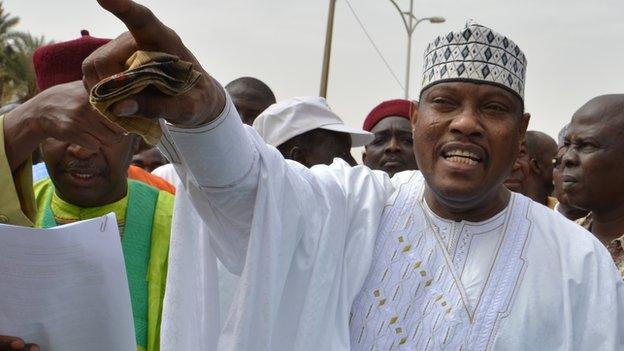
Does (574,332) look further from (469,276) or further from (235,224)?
(235,224)

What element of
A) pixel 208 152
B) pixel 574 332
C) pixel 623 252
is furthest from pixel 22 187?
pixel 623 252

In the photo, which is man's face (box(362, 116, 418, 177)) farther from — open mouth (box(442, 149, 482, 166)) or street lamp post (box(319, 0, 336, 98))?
street lamp post (box(319, 0, 336, 98))

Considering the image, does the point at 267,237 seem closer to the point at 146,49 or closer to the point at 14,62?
the point at 146,49

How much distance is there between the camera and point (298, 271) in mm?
2789

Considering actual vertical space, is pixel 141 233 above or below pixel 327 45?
above

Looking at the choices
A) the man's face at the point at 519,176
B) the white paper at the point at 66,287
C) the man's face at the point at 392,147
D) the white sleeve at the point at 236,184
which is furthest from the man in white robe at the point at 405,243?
the man's face at the point at 519,176

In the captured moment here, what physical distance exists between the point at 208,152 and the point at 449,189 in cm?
95

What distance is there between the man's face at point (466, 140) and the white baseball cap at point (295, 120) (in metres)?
2.03

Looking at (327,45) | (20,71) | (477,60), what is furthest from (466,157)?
(20,71)

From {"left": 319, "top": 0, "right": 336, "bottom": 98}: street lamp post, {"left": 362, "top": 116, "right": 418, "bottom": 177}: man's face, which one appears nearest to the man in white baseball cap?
{"left": 362, "top": 116, "right": 418, "bottom": 177}: man's face

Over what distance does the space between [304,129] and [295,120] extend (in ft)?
0.30

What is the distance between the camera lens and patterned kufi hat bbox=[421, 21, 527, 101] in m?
3.09

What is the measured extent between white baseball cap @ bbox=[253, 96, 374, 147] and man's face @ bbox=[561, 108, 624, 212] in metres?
1.29

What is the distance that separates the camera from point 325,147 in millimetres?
5254
